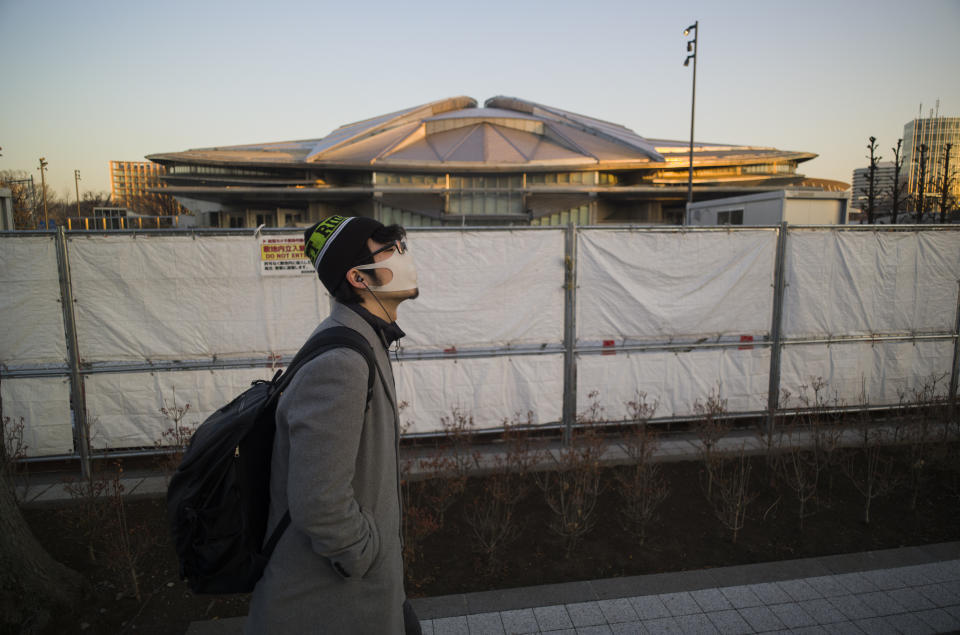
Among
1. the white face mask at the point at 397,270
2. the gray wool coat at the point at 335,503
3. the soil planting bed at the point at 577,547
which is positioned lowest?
the soil planting bed at the point at 577,547

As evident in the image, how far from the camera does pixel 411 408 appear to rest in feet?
19.9

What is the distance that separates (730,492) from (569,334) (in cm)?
233

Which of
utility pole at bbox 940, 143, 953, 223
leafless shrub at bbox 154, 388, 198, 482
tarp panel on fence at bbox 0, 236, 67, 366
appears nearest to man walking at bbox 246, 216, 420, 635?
leafless shrub at bbox 154, 388, 198, 482

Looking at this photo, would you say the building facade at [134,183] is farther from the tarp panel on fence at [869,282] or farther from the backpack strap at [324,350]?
the backpack strap at [324,350]

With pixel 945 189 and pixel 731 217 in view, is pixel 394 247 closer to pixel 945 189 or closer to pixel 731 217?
pixel 731 217

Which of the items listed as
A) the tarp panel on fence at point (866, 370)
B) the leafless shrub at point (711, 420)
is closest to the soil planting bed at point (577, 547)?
the leafless shrub at point (711, 420)

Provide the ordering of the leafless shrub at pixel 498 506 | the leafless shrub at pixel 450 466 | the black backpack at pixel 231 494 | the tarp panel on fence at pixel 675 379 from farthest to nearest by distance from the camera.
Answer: the tarp panel on fence at pixel 675 379 → the leafless shrub at pixel 450 466 → the leafless shrub at pixel 498 506 → the black backpack at pixel 231 494

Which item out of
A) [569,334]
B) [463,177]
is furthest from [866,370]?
[463,177]

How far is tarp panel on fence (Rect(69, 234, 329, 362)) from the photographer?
18.2 ft

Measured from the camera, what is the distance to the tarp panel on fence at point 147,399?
5.64 m

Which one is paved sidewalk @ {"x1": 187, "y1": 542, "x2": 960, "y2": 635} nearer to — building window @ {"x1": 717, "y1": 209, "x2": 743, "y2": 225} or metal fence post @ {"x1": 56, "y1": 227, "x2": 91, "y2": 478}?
metal fence post @ {"x1": 56, "y1": 227, "x2": 91, "y2": 478}

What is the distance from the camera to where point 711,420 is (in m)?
5.66

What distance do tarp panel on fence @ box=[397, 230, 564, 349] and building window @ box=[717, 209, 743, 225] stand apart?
12596mm

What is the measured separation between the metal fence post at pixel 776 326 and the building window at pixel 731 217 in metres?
11.0
